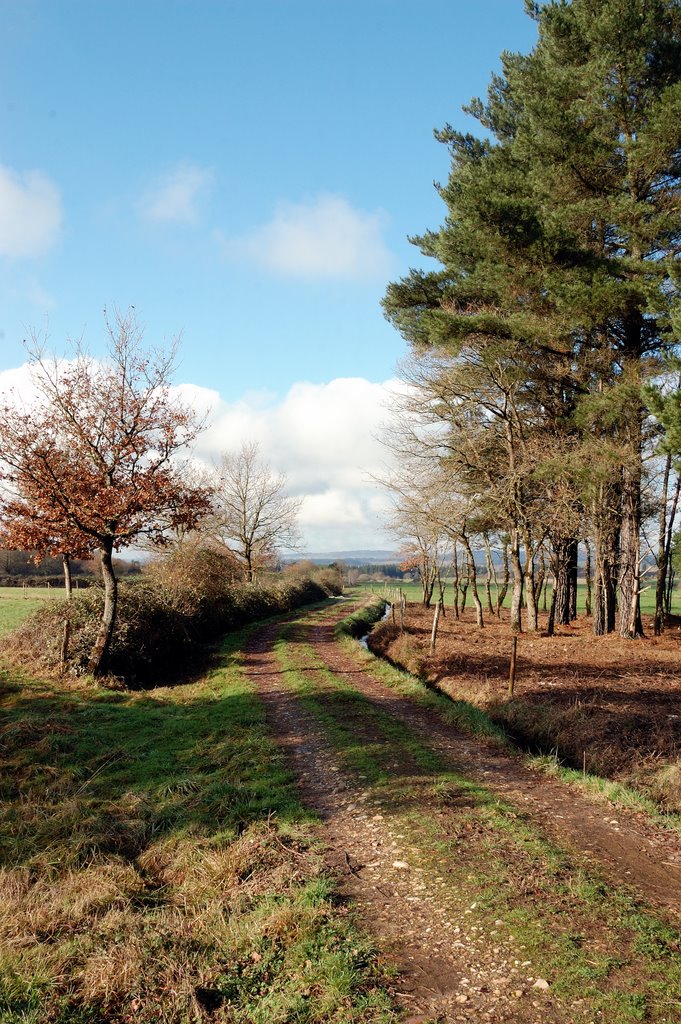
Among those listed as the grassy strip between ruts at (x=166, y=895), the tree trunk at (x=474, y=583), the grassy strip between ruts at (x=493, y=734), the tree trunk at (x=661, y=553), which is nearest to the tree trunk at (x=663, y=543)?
the tree trunk at (x=661, y=553)

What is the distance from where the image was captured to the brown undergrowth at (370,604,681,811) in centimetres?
902

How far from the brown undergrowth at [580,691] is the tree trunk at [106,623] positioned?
8380 mm

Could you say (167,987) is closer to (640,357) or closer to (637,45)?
(640,357)

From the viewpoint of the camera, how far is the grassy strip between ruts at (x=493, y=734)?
7297mm

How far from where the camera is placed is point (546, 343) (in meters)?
18.8

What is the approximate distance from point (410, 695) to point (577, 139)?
15.9m

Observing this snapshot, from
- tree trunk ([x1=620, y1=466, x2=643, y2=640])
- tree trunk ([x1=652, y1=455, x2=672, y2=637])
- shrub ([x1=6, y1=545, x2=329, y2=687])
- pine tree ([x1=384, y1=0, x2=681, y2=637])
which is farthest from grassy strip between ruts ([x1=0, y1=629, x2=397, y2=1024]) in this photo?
tree trunk ([x1=652, y1=455, x2=672, y2=637])

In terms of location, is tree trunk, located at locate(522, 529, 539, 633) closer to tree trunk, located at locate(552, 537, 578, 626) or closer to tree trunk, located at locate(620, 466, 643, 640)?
tree trunk, located at locate(552, 537, 578, 626)

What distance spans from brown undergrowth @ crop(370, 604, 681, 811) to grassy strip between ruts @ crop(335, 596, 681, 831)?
374mm

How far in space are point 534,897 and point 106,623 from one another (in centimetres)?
1240

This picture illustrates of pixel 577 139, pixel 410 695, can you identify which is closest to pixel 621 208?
pixel 577 139

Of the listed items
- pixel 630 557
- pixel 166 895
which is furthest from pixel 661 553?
pixel 166 895

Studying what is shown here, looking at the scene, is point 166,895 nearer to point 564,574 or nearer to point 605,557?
point 605,557

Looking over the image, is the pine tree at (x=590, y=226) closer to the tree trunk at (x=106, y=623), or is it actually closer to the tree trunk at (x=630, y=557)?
the tree trunk at (x=630, y=557)
